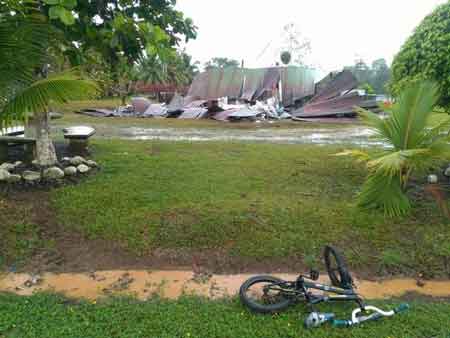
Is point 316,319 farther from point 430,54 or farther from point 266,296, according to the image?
point 430,54

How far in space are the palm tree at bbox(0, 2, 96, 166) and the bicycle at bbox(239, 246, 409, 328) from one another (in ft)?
6.59

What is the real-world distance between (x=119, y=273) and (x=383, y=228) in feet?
8.50

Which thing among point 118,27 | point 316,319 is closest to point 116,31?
point 118,27

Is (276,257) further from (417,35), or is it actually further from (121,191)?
(417,35)

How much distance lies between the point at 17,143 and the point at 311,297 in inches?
188

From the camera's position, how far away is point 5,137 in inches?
191

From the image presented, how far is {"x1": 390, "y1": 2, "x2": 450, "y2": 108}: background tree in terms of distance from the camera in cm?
391

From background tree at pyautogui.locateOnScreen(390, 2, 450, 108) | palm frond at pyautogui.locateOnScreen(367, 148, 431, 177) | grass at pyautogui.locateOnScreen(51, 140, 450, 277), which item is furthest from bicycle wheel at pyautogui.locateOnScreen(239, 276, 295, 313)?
background tree at pyautogui.locateOnScreen(390, 2, 450, 108)

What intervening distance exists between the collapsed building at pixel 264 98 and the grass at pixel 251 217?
999 cm

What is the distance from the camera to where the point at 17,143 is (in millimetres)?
4820

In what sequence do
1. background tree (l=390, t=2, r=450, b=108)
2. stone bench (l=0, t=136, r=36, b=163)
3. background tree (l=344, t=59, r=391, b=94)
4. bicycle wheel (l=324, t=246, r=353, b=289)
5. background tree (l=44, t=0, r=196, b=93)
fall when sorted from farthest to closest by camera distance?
background tree (l=344, t=59, r=391, b=94)
stone bench (l=0, t=136, r=36, b=163)
background tree (l=390, t=2, r=450, b=108)
background tree (l=44, t=0, r=196, b=93)
bicycle wheel (l=324, t=246, r=353, b=289)

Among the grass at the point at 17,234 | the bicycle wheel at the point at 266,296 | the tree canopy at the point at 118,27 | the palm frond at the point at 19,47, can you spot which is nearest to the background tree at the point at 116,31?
the tree canopy at the point at 118,27

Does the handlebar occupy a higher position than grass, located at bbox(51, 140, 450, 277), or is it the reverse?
grass, located at bbox(51, 140, 450, 277)

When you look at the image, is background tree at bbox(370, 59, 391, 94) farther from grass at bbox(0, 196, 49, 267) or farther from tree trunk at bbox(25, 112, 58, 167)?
grass at bbox(0, 196, 49, 267)
